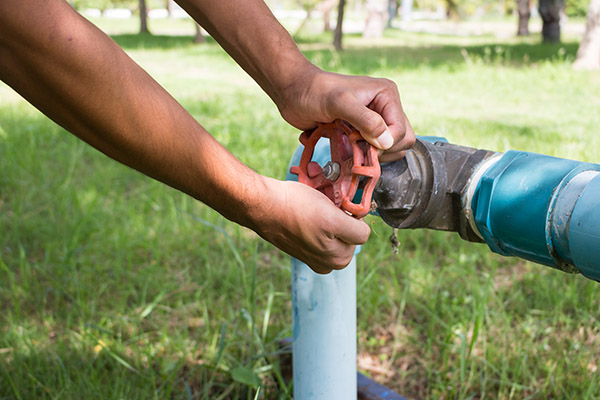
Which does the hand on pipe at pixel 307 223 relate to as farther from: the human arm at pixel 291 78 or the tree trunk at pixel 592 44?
the tree trunk at pixel 592 44

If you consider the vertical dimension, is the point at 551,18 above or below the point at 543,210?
above

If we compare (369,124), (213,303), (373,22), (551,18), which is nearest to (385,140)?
(369,124)

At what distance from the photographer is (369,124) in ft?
2.91

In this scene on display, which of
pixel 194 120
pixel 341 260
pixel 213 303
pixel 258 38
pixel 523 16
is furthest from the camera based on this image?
pixel 523 16

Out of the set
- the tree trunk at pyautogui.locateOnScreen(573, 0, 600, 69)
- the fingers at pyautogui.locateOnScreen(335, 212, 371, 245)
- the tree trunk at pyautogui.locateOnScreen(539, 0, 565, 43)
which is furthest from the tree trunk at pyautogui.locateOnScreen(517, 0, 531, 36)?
the fingers at pyautogui.locateOnScreen(335, 212, 371, 245)

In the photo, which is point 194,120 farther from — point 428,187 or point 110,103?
point 428,187

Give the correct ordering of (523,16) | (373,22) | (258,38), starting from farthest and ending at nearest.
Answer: (523,16) < (373,22) < (258,38)

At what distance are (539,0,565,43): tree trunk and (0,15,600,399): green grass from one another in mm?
8791

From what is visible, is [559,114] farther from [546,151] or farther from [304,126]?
[304,126]

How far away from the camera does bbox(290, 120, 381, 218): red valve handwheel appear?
2.97 feet

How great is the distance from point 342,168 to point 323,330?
12.8 inches

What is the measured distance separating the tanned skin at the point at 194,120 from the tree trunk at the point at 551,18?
1106 centimetres

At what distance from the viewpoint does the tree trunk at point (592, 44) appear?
603 cm

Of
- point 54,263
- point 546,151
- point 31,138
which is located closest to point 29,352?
point 54,263
